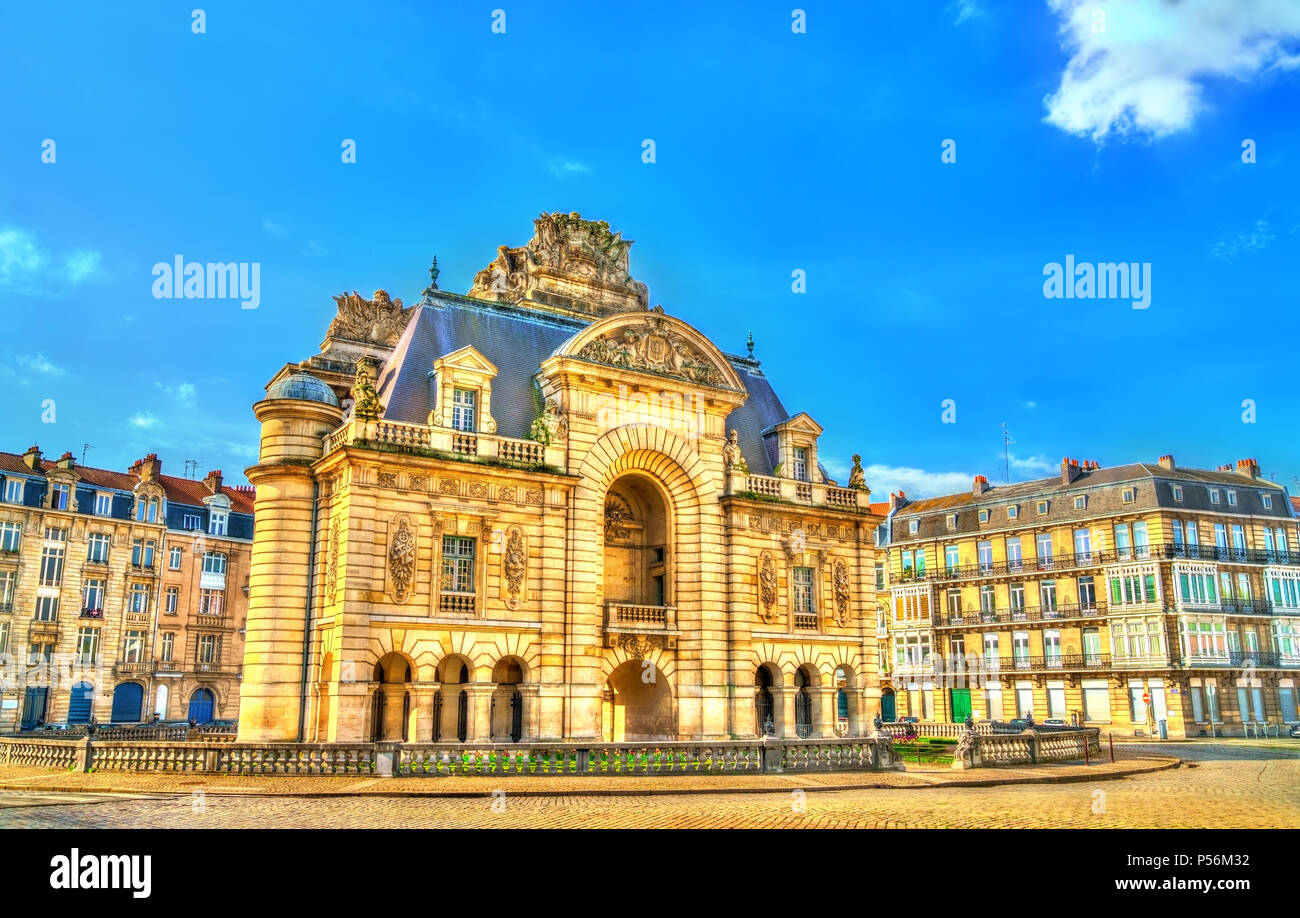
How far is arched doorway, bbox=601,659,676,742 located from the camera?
122 feet

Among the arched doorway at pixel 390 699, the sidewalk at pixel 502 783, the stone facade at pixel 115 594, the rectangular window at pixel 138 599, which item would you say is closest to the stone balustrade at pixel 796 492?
the arched doorway at pixel 390 699

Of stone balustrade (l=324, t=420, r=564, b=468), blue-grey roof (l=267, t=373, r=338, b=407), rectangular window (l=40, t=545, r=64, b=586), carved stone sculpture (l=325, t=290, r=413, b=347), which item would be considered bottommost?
rectangular window (l=40, t=545, r=64, b=586)

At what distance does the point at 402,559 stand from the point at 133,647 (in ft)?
112

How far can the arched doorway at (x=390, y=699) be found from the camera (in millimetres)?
32344

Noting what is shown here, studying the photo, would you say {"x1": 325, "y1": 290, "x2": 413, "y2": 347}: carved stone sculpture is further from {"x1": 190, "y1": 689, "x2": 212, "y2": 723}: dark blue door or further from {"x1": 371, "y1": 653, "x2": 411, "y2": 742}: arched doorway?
{"x1": 190, "y1": 689, "x2": 212, "y2": 723}: dark blue door

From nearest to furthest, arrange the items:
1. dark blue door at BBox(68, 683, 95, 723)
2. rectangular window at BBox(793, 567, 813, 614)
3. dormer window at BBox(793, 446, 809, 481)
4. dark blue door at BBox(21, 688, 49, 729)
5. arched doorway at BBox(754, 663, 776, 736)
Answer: arched doorway at BBox(754, 663, 776, 736)
rectangular window at BBox(793, 567, 813, 614)
dormer window at BBox(793, 446, 809, 481)
dark blue door at BBox(21, 688, 49, 729)
dark blue door at BBox(68, 683, 95, 723)

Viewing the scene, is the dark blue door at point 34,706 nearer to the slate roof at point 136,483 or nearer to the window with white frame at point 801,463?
the slate roof at point 136,483

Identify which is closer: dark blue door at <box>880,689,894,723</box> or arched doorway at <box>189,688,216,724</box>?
arched doorway at <box>189,688,216,724</box>

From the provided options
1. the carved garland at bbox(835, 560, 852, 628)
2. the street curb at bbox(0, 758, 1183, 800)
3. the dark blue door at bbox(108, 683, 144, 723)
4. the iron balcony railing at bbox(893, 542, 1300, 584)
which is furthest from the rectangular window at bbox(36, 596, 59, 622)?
the iron balcony railing at bbox(893, 542, 1300, 584)

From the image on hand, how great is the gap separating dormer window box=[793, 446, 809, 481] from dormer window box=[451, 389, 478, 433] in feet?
47.3

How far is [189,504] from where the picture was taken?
6175cm

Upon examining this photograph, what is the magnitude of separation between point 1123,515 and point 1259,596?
8.84m
